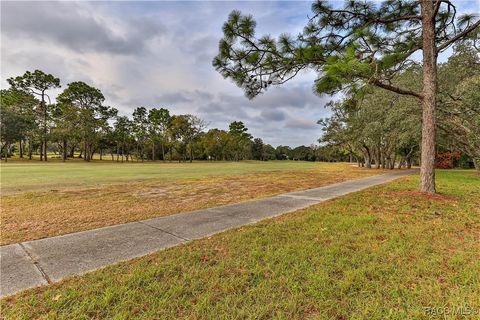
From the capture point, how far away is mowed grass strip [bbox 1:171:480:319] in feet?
6.46

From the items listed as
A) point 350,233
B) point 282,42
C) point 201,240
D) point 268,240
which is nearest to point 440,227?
point 350,233

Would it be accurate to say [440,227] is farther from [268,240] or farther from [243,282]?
[243,282]

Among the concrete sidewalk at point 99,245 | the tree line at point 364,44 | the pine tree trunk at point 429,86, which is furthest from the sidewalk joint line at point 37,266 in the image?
the pine tree trunk at point 429,86

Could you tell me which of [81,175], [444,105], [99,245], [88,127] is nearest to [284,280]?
[99,245]

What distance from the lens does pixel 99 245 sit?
3.41 m

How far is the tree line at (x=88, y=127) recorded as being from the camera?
38706 millimetres

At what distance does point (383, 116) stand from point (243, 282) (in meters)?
17.4

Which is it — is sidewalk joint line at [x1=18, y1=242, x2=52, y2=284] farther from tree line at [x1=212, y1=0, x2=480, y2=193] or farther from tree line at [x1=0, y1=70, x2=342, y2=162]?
tree line at [x1=0, y1=70, x2=342, y2=162]

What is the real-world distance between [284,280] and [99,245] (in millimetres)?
2740

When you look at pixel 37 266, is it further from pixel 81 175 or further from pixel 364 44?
pixel 81 175

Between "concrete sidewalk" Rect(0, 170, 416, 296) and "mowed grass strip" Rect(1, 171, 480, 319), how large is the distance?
0.30m

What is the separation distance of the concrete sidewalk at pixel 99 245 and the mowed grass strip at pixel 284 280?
30cm

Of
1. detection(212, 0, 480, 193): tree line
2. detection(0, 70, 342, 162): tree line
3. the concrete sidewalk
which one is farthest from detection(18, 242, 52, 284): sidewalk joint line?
detection(0, 70, 342, 162): tree line

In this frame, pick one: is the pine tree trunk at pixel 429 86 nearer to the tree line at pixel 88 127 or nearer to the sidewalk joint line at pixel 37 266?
the sidewalk joint line at pixel 37 266
